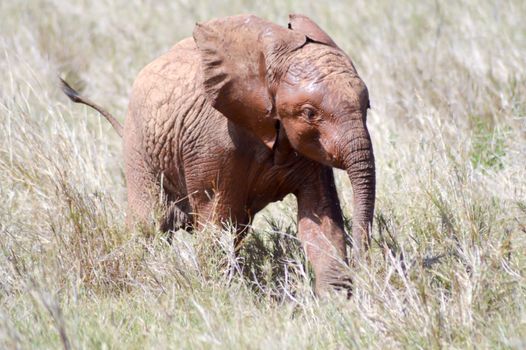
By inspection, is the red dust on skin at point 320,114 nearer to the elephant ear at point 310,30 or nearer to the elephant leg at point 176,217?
the elephant ear at point 310,30

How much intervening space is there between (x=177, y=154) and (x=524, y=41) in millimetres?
3685

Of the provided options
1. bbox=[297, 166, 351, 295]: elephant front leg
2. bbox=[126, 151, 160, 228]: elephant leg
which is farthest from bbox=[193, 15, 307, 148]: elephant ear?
bbox=[126, 151, 160, 228]: elephant leg

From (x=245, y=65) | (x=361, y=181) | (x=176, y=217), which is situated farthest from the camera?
(x=176, y=217)

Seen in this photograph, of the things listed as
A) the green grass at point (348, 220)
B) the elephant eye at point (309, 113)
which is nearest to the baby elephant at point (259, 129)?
the elephant eye at point (309, 113)

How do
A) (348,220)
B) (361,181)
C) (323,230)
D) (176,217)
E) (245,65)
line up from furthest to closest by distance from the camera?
(176,217), (348,220), (323,230), (245,65), (361,181)

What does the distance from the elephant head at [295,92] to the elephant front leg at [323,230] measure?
0.91ft

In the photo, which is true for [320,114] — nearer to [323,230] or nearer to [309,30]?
[309,30]

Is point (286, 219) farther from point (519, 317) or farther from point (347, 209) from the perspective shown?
point (519, 317)

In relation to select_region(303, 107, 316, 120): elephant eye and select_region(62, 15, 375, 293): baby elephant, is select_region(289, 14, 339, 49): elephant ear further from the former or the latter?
select_region(303, 107, 316, 120): elephant eye

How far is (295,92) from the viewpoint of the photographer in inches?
203

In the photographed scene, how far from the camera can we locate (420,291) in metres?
4.64

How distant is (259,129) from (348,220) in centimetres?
111

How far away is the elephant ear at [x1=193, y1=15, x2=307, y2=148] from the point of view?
5.32 metres

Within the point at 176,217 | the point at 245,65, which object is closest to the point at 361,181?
the point at 245,65
